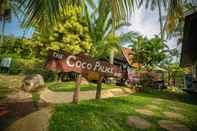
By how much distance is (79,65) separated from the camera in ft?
29.3

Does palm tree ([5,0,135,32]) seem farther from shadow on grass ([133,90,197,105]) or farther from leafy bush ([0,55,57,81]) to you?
leafy bush ([0,55,57,81])

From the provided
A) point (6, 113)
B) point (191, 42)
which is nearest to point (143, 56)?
point (191, 42)

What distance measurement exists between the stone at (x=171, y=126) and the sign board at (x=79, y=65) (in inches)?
83.3

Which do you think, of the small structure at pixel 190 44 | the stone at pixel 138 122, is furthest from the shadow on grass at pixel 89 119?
the small structure at pixel 190 44

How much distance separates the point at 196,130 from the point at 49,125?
418 cm

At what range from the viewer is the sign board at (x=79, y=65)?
8.02m

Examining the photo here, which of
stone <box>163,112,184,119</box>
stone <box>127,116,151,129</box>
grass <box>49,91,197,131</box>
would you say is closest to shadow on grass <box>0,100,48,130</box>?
grass <box>49,91,197,131</box>

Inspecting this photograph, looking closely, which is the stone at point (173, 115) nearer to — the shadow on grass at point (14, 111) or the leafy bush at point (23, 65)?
the shadow on grass at point (14, 111)

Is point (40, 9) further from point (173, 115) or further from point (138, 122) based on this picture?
point (173, 115)

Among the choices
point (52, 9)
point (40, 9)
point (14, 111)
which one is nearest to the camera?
point (52, 9)

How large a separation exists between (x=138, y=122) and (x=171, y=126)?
37.3 inches

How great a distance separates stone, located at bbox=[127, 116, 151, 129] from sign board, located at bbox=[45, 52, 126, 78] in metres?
1.61

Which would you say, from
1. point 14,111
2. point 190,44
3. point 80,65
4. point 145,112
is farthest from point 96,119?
point 190,44

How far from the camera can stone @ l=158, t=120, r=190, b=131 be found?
27.6ft
